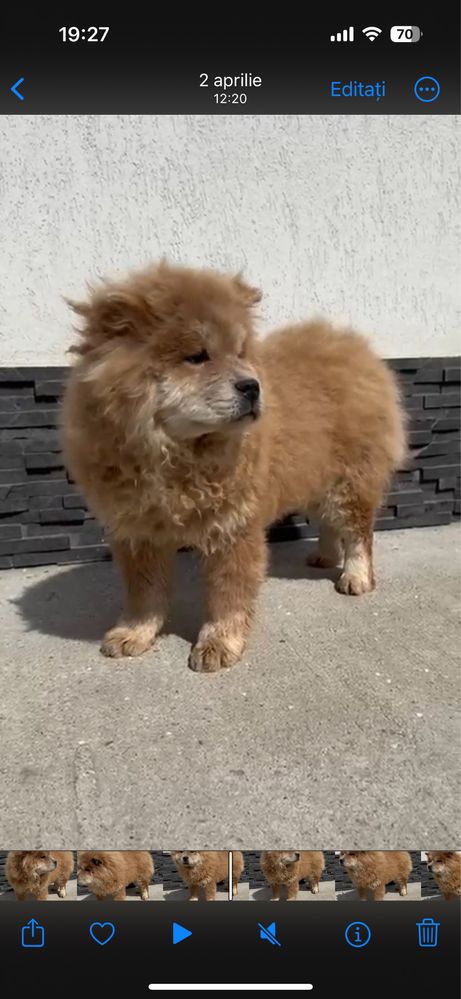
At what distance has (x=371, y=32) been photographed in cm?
158

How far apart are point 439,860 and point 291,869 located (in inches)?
13.0

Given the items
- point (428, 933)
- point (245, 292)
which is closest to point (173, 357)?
point (245, 292)

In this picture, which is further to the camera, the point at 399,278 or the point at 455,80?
the point at 399,278

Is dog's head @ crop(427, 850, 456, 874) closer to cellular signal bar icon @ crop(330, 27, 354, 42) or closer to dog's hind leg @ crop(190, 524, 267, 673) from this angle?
dog's hind leg @ crop(190, 524, 267, 673)

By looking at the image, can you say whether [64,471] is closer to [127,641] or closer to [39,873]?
[127,641]

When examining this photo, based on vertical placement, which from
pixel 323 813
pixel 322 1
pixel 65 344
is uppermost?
pixel 322 1

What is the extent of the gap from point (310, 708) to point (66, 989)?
143 cm

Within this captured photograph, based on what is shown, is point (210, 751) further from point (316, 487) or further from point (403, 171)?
point (403, 171)

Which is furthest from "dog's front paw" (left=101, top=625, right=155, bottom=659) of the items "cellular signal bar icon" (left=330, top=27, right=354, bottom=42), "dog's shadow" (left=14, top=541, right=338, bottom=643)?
"cellular signal bar icon" (left=330, top=27, right=354, bottom=42)

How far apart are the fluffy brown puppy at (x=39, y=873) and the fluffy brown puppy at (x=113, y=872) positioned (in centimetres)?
3

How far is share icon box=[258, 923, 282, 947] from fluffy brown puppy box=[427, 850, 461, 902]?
1.13ft

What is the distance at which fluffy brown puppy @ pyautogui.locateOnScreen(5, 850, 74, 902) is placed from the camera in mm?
1264

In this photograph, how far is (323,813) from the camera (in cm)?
189

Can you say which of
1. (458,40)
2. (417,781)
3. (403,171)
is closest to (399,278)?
(403,171)
